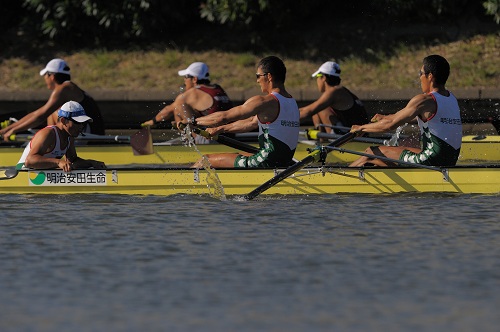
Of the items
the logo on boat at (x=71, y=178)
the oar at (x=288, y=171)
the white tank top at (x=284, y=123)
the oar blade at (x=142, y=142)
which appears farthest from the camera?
the oar blade at (x=142, y=142)

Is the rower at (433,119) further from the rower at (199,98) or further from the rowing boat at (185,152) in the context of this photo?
the rower at (199,98)

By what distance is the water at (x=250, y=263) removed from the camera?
8492 mm

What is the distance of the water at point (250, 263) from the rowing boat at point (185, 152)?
4.59 meters

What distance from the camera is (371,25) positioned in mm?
29906

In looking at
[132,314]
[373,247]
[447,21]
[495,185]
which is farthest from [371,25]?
[132,314]

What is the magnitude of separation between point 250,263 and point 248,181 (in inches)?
140

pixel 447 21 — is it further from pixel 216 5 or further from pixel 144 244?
pixel 144 244

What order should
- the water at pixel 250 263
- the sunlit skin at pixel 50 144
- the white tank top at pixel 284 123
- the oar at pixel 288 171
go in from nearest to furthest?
the water at pixel 250 263
the oar at pixel 288 171
the sunlit skin at pixel 50 144
the white tank top at pixel 284 123

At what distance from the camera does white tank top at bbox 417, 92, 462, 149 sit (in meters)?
13.7

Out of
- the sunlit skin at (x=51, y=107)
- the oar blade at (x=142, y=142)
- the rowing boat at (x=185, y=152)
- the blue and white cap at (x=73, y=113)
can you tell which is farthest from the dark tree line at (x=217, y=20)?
the blue and white cap at (x=73, y=113)

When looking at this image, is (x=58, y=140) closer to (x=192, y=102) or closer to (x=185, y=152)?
(x=192, y=102)

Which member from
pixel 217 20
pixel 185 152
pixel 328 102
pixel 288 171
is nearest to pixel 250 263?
pixel 288 171

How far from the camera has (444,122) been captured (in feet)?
45.1

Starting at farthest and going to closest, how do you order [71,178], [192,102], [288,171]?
[192,102] → [71,178] → [288,171]
